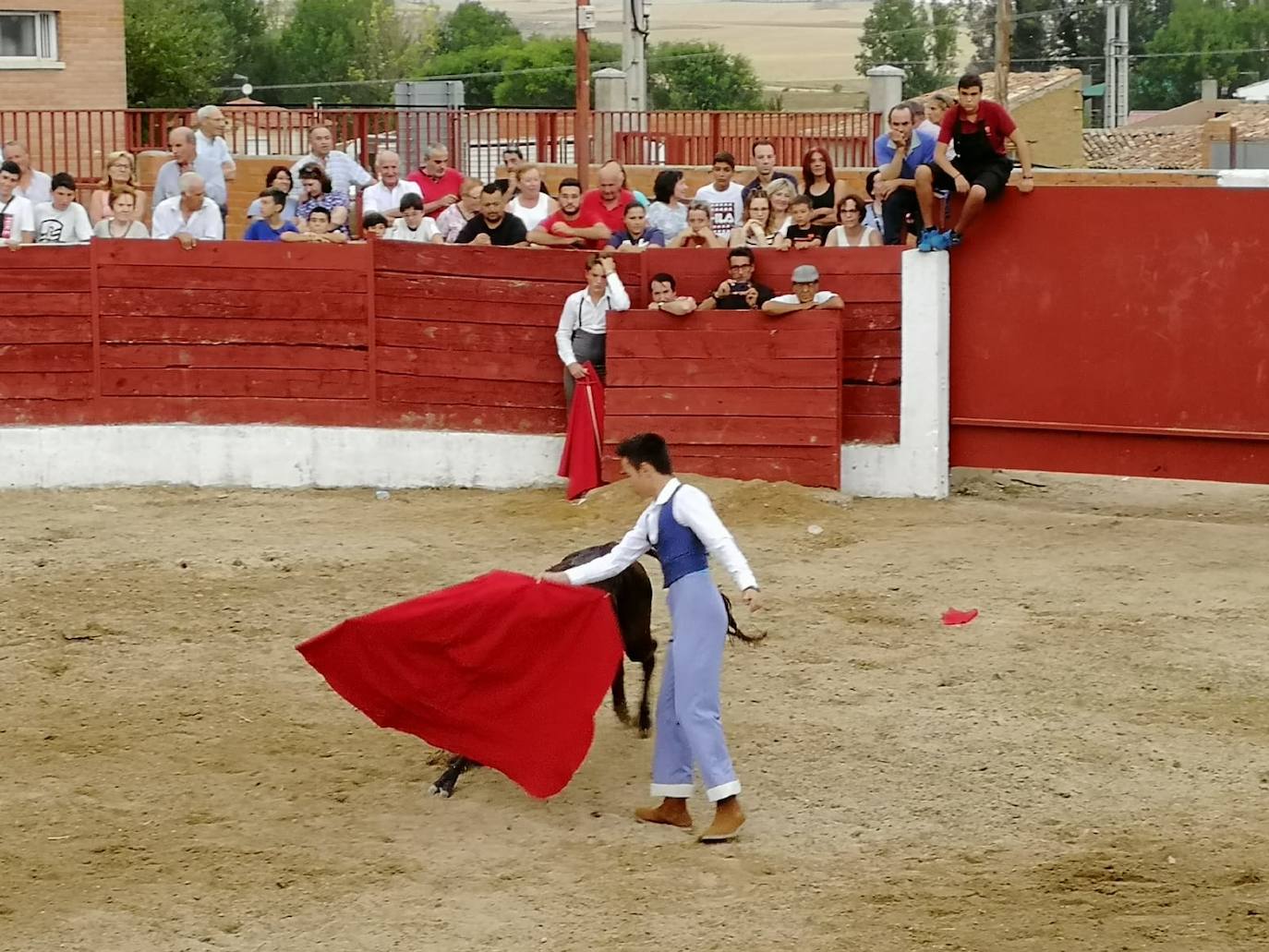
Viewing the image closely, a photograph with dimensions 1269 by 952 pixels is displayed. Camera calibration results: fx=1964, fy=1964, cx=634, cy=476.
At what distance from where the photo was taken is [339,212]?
41.9 feet

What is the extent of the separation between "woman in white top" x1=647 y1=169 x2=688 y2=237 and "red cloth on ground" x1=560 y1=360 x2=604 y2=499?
52.0 inches

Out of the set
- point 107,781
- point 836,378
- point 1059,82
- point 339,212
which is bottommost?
point 107,781

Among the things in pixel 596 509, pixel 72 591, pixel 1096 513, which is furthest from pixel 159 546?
pixel 1096 513

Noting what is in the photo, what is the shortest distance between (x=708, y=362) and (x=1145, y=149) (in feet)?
122

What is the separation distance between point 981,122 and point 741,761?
4998 mm

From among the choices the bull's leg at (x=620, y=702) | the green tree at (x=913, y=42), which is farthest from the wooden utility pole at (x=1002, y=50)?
the green tree at (x=913, y=42)

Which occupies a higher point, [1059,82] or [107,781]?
[1059,82]

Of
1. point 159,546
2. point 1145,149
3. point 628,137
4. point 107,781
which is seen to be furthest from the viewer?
point 1145,149

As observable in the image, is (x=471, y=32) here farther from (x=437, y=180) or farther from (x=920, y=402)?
(x=920, y=402)

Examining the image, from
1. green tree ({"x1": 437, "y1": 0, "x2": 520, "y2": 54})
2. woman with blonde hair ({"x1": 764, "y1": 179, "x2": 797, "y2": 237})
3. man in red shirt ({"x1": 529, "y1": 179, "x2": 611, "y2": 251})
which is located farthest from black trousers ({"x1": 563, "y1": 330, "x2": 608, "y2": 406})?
green tree ({"x1": 437, "y1": 0, "x2": 520, "y2": 54})

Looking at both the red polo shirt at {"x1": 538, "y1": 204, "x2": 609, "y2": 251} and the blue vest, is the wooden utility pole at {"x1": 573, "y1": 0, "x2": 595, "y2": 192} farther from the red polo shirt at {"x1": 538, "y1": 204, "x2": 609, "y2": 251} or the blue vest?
the blue vest

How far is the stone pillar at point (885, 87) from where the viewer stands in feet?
89.8

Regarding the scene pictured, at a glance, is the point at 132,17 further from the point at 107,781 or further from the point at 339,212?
the point at 107,781

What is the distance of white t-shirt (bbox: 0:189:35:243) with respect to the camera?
1266 cm
